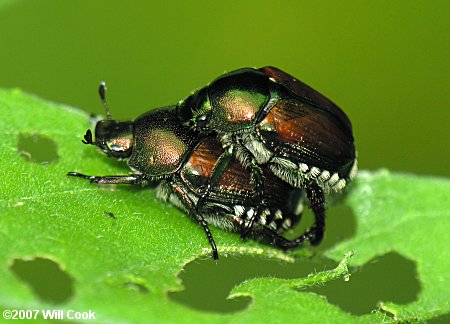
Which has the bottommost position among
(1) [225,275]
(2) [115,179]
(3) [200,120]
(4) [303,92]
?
(1) [225,275]

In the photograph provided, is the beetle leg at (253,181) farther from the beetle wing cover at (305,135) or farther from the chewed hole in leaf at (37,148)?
the chewed hole in leaf at (37,148)

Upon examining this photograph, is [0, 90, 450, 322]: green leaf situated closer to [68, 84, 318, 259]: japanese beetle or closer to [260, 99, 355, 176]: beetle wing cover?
[68, 84, 318, 259]: japanese beetle

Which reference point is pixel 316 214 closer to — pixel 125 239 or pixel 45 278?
pixel 125 239

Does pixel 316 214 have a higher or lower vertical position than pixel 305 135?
lower

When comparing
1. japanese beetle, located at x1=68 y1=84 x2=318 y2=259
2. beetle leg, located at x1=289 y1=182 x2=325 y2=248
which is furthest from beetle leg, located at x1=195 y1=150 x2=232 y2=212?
beetle leg, located at x1=289 y1=182 x2=325 y2=248

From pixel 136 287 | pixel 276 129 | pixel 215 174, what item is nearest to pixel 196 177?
pixel 215 174

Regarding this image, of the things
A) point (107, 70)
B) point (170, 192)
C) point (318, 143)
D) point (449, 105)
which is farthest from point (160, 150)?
point (449, 105)
